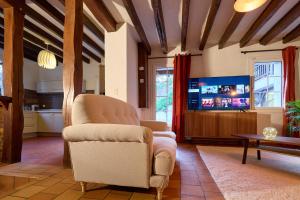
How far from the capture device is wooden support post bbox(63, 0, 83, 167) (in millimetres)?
2273

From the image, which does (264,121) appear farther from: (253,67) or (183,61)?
(183,61)

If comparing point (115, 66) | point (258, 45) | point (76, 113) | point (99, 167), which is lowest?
point (99, 167)

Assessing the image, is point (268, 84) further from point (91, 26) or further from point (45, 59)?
point (45, 59)

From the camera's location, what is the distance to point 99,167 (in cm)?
151

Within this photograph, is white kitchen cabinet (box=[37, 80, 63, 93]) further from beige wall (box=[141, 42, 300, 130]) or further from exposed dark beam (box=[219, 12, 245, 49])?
exposed dark beam (box=[219, 12, 245, 49])

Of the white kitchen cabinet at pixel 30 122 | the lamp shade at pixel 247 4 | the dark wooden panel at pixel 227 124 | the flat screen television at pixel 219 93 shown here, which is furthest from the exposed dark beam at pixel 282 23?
the white kitchen cabinet at pixel 30 122

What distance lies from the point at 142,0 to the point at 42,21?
2063mm

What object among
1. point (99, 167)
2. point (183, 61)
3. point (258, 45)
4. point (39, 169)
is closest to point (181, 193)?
point (99, 167)

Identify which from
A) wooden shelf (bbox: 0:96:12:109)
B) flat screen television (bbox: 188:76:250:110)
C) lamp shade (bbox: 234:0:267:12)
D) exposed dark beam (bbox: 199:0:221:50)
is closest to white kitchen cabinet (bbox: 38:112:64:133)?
wooden shelf (bbox: 0:96:12:109)

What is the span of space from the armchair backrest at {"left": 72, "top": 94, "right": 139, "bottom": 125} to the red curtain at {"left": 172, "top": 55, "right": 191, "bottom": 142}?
8.05 ft

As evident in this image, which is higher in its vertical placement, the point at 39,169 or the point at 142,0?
the point at 142,0

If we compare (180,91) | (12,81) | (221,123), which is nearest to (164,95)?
(180,91)

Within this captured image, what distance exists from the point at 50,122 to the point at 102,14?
12.2 feet

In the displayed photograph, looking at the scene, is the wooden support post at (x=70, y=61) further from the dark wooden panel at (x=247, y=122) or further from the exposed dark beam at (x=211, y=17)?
the dark wooden panel at (x=247, y=122)
